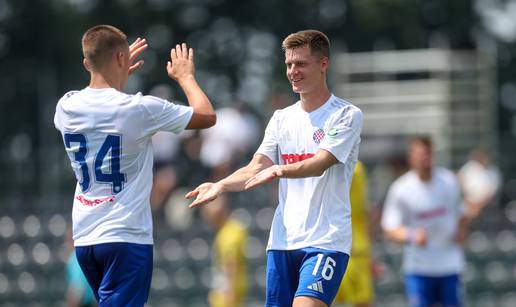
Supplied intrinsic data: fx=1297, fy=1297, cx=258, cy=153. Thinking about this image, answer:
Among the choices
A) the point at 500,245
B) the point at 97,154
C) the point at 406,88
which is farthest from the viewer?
the point at 406,88

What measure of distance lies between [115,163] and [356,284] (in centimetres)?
497

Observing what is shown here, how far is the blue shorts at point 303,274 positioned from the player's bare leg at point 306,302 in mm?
24

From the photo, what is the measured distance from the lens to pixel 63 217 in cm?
2041

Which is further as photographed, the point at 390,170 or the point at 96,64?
the point at 390,170

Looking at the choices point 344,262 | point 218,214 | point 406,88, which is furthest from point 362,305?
point 406,88

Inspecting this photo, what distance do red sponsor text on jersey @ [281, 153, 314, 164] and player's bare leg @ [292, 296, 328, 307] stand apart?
95 cm

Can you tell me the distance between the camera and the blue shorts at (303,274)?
8.64 metres

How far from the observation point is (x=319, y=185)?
8.77 metres

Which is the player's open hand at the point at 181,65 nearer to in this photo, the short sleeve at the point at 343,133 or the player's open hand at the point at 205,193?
the player's open hand at the point at 205,193

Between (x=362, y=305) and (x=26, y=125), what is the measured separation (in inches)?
690

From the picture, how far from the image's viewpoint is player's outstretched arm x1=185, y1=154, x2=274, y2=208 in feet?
28.0

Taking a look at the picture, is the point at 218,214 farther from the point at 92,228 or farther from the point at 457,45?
the point at 457,45

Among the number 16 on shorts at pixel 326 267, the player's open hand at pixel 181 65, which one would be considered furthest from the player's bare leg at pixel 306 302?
the player's open hand at pixel 181 65

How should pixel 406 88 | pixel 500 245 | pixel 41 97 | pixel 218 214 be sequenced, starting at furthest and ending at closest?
pixel 41 97 < pixel 406 88 < pixel 500 245 < pixel 218 214
